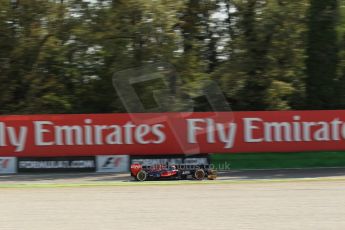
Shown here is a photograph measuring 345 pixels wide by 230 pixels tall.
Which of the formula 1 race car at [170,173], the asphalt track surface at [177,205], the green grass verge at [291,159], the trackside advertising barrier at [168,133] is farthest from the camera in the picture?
the green grass verge at [291,159]

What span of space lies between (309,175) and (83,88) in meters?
12.5

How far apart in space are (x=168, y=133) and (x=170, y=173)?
356 cm

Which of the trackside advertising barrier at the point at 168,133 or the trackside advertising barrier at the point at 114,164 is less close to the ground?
the trackside advertising barrier at the point at 168,133

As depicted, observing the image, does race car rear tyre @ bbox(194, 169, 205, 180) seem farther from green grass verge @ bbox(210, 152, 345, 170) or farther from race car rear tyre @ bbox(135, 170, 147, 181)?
green grass verge @ bbox(210, 152, 345, 170)

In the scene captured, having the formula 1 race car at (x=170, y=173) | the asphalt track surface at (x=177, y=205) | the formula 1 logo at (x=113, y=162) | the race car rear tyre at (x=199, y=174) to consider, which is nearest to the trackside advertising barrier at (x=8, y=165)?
the asphalt track surface at (x=177, y=205)

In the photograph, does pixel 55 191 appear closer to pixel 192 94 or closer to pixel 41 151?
pixel 41 151

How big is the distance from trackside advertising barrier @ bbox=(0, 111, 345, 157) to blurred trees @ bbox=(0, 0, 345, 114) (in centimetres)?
373

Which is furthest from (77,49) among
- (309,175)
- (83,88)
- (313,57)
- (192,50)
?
(309,175)

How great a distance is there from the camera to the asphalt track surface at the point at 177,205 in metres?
8.96

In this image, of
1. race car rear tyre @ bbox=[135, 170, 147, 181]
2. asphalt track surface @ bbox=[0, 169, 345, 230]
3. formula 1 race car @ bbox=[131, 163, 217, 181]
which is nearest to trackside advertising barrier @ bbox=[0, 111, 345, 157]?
asphalt track surface @ bbox=[0, 169, 345, 230]

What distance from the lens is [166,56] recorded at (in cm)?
2308

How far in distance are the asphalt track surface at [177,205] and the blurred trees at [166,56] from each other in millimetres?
8256

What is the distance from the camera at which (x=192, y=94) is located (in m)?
23.4

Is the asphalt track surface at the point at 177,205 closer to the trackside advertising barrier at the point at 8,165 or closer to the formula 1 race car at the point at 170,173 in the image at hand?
the formula 1 race car at the point at 170,173
